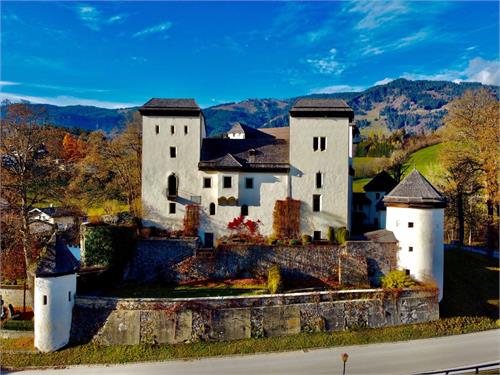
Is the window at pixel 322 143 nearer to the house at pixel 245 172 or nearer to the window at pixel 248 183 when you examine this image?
the house at pixel 245 172

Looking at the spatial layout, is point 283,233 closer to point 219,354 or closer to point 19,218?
point 219,354

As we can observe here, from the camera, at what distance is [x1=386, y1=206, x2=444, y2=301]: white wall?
20891mm

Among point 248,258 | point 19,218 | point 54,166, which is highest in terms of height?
point 54,166

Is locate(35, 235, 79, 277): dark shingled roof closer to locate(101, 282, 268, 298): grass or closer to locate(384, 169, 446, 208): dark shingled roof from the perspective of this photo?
locate(101, 282, 268, 298): grass

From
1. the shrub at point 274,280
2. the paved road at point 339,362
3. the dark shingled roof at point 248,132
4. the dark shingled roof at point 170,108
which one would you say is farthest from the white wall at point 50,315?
the dark shingled roof at point 248,132

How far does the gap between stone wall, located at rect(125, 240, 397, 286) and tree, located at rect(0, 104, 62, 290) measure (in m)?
6.50

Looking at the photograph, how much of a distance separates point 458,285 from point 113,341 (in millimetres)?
21009

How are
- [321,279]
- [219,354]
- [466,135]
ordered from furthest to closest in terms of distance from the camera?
[466,135] < [321,279] < [219,354]

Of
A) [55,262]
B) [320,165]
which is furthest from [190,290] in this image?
[320,165]

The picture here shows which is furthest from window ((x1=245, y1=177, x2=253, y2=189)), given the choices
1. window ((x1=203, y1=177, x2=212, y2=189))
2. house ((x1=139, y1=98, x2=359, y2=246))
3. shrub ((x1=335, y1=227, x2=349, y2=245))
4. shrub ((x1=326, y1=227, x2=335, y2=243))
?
shrub ((x1=335, y1=227, x2=349, y2=245))

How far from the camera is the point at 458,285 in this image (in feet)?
74.6

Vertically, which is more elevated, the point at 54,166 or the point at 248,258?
the point at 54,166

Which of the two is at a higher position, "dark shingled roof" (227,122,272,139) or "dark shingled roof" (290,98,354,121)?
"dark shingled roof" (227,122,272,139)

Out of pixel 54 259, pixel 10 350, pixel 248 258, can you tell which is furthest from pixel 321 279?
pixel 10 350
